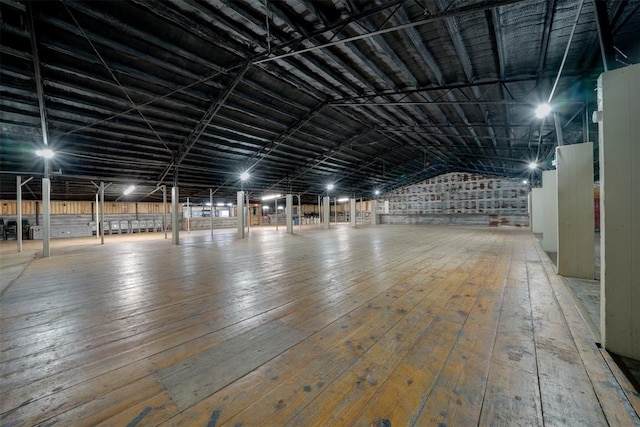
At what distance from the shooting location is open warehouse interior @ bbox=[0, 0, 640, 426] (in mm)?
1504

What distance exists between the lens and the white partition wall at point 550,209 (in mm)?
6301

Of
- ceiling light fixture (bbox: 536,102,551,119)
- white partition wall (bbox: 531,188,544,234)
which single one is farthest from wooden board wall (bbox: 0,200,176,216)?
white partition wall (bbox: 531,188,544,234)

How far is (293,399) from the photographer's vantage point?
142cm

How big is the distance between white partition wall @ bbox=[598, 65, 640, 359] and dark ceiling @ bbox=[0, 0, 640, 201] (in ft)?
2.70

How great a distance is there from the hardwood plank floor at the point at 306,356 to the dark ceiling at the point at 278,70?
2.91 metres

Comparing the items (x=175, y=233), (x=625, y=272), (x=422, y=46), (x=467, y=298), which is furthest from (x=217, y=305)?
(x=175, y=233)

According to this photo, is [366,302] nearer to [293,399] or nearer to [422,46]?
[293,399]

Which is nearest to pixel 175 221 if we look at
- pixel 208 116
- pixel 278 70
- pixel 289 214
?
pixel 208 116

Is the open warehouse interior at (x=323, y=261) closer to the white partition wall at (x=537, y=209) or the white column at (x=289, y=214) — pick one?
the white partition wall at (x=537, y=209)

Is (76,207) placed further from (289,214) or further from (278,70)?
(278,70)

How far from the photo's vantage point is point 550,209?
6.44m

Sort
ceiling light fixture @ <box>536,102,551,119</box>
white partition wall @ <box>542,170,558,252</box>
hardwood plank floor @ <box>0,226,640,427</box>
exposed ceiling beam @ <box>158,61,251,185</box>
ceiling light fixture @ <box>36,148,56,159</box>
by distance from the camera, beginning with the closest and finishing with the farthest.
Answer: hardwood plank floor @ <box>0,226,640,427</box> < ceiling light fixture @ <box>536,102,551,119</box> < exposed ceiling beam @ <box>158,61,251,185</box> < white partition wall @ <box>542,170,558,252</box> < ceiling light fixture @ <box>36,148,56,159</box>

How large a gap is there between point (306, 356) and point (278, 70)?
246 inches

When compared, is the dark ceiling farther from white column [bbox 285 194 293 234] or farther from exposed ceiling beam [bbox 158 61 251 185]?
white column [bbox 285 194 293 234]
